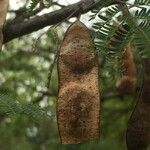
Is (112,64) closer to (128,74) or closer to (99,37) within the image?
(99,37)

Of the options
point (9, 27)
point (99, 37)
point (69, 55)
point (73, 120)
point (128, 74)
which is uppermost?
point (99, 37)

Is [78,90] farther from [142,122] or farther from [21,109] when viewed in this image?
[142,122]

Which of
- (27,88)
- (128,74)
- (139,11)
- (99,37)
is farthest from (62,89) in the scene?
(27,88)

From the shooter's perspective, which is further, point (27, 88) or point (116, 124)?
point (116, 124)

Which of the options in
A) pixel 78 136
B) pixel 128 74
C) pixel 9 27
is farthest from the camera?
pixel 128 74

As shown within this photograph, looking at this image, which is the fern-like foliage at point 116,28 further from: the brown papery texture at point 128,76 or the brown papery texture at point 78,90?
the brown papery texture at point 128,76

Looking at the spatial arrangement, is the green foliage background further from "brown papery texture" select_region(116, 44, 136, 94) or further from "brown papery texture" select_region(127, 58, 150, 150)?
"brown papery texture" select_region(127, 58, 150, 150)

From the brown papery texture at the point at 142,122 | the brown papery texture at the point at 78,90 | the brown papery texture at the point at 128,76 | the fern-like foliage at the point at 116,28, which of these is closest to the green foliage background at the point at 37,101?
the brown papery texture at the point at 128,76
